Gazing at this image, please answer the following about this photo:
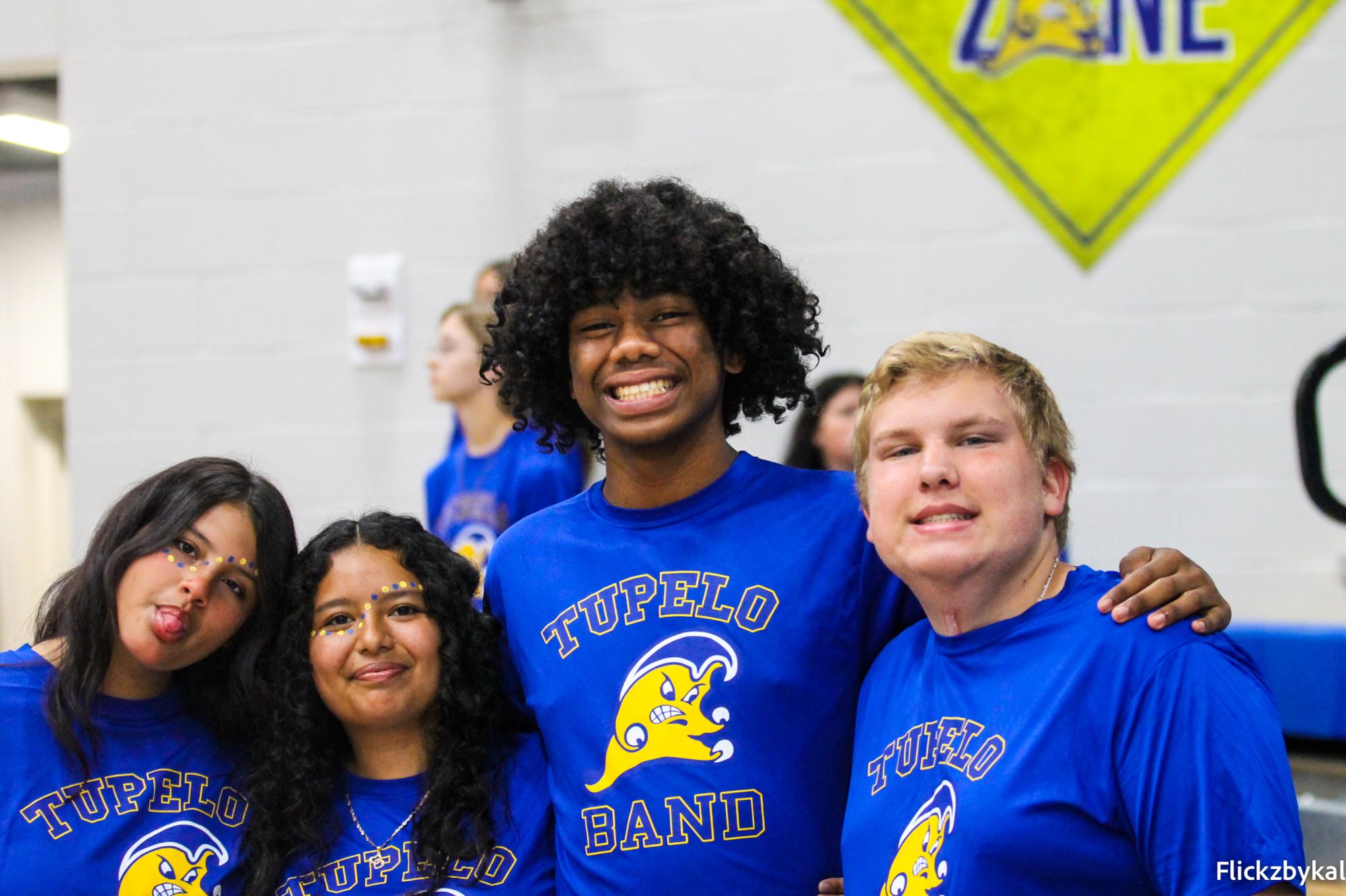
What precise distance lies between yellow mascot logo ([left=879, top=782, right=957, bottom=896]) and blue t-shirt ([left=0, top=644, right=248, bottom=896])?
0.95 m

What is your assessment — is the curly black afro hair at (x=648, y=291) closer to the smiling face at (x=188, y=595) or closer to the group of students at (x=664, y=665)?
the group of students at (x=664, y=665)

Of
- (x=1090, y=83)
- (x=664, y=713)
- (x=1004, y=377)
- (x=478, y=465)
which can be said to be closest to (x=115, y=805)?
(x=664, y=713)

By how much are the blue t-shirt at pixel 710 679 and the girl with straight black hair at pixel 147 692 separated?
461mm

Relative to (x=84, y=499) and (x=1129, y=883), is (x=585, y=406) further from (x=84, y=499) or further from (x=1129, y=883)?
(x=84, y=499)

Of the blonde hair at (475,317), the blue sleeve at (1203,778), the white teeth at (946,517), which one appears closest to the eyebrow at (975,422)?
the white teeth at (946,517)

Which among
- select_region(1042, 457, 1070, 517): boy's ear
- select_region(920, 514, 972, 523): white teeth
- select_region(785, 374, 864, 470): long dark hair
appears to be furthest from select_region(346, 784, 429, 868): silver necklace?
select_region(785, 374, 864, 470): long dark hair

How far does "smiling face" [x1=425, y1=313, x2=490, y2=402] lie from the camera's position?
3.38 meters

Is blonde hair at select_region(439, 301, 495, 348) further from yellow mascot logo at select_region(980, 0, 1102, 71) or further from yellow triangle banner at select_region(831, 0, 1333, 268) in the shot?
yellow mascot logo at select_region(980, 0, 1102, 71)

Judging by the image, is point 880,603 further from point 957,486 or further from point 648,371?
point 648,371

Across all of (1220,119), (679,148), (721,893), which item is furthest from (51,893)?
(1220,119)

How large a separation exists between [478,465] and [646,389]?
1.72 m

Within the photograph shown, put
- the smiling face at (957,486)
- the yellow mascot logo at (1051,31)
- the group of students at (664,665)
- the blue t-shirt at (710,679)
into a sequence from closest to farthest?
the group of students at (664,665) → the smiling face at (957,486) → the blue t-shirt at (710,679) → the yellow mascot logo at (1051,31)

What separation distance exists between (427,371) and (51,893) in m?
2.54

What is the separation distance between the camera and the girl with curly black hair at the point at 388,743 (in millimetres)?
1722
